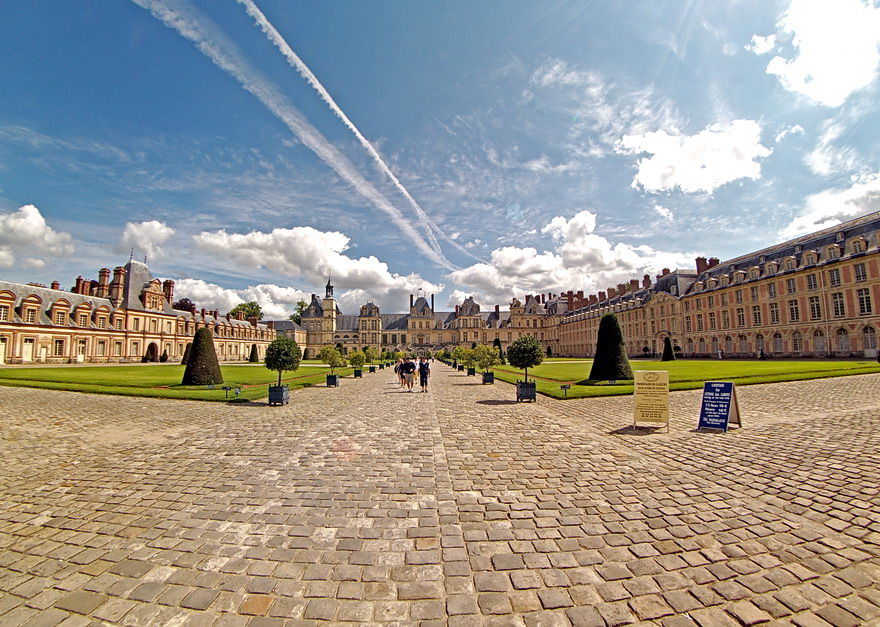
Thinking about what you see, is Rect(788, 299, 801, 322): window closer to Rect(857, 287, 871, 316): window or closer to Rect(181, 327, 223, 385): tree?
Rect(857, 287, 871, 316): window

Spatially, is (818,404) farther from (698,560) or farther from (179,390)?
(179,390)

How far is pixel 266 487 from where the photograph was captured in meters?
5.96

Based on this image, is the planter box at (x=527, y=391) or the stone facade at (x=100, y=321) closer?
the planter box at (x=527, y=391)

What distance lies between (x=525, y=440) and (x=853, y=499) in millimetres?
5146

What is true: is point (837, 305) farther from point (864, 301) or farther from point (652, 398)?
point (652, 398)

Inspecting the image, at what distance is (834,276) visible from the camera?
38.2 m

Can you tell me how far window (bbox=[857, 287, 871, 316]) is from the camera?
116ft

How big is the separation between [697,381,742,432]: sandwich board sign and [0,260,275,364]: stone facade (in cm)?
5393

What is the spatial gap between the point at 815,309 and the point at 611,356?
35.9 metres

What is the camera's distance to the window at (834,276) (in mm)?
37838

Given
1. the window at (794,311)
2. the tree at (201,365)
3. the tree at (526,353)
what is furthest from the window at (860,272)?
the tree at (201,365)

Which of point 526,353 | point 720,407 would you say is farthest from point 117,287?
point 720,407

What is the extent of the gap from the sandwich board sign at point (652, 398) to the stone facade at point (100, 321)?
52.6 metres

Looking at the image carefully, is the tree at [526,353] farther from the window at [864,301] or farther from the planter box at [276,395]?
the window at [864,301]
